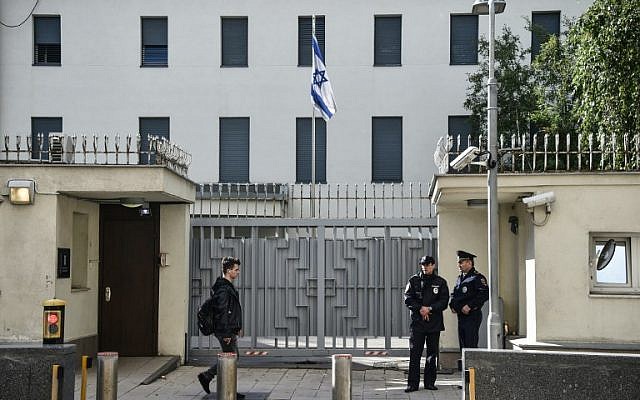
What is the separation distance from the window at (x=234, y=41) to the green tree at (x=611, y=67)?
14.1 m

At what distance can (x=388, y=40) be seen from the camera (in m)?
29.7

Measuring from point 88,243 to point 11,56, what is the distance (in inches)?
622

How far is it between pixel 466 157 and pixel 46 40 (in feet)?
65.8

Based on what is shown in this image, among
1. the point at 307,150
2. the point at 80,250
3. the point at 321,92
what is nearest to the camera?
the point at 80,250

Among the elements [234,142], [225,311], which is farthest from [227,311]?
[234,142]

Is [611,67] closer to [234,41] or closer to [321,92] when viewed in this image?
[321,92]

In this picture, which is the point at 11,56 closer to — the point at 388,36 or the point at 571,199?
the point at 388,36

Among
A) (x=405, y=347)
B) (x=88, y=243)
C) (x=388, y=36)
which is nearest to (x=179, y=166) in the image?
(x=88, y=243)

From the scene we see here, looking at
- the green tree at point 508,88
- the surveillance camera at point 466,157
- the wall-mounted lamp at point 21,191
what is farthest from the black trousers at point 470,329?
the green tree at point 508,88

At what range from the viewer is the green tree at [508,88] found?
2730 cm

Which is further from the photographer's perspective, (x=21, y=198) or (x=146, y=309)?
(x=146, y=309)

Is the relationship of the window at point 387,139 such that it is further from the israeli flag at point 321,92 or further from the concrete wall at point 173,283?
the concrete wall at point 173,283

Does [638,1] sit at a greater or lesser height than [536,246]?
greater

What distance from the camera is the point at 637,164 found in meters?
14.1
